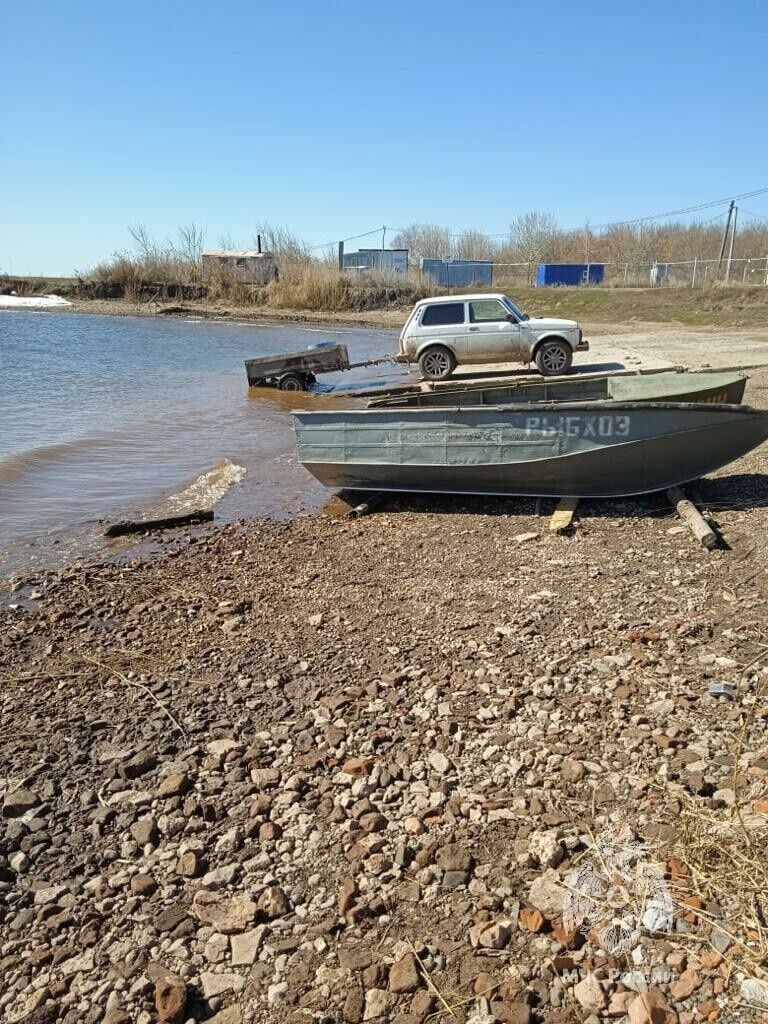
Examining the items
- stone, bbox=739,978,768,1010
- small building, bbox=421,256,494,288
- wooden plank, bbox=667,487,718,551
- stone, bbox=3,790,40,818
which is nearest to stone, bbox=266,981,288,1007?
stone, bbox=739,978,768,1010

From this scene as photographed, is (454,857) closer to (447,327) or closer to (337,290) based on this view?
(447,327)

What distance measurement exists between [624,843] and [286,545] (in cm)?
546

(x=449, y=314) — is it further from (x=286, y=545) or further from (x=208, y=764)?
A: (x=208, y=764)

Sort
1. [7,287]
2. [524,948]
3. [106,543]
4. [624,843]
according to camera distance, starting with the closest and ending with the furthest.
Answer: [524,948], [624,843], [106,543], [7,287]

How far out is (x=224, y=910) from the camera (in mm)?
3121

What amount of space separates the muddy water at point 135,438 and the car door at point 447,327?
2.63 metres

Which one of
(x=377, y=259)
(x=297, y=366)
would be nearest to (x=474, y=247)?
(x=377, y=259)

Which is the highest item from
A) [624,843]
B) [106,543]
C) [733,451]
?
[733,451]

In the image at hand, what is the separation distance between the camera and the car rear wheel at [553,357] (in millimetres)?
16672

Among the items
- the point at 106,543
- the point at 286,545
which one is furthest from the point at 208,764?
the point at 106,543

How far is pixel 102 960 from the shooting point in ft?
9.70

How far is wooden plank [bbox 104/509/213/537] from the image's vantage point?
911cm

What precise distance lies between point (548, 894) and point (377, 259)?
6797cm

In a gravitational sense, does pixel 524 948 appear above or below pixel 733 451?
below
